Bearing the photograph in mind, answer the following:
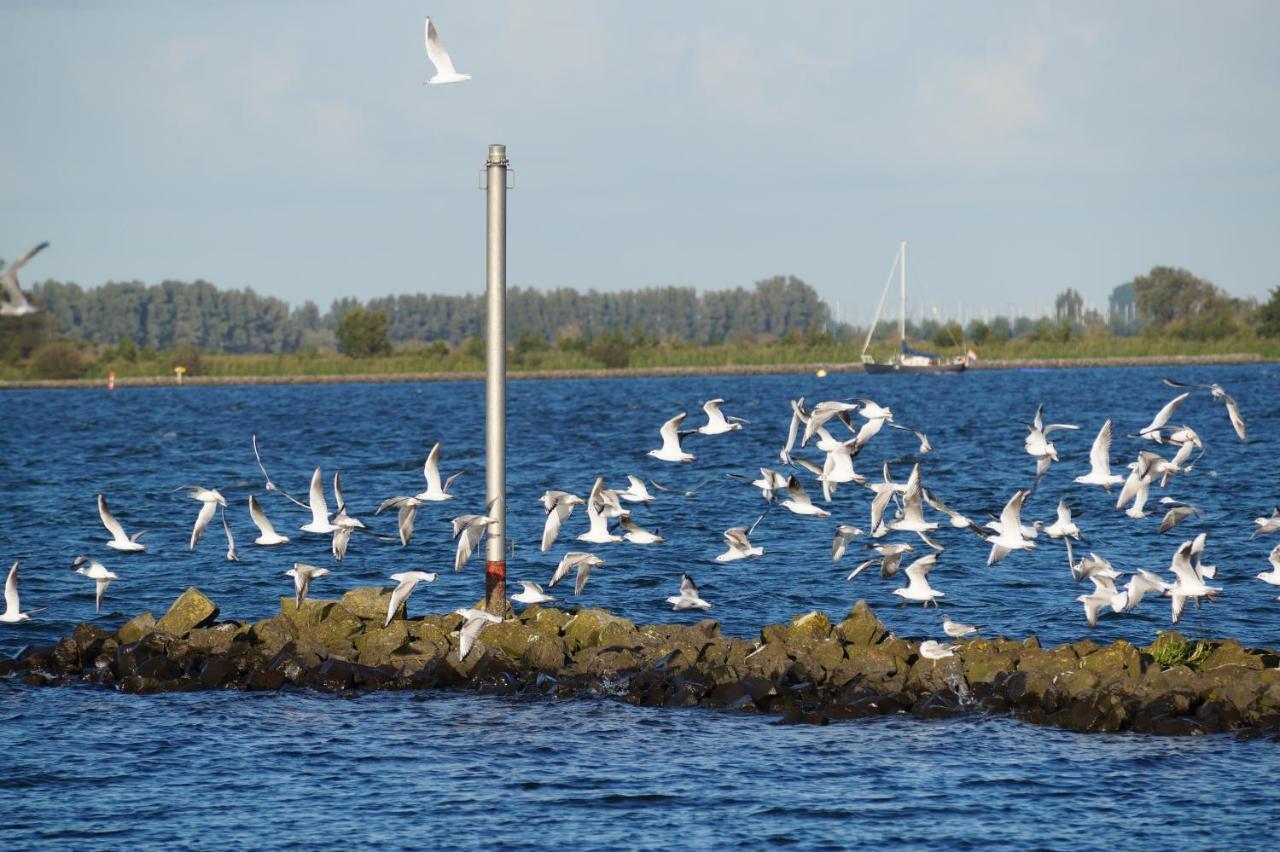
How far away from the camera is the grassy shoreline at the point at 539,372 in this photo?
17712 centimetres

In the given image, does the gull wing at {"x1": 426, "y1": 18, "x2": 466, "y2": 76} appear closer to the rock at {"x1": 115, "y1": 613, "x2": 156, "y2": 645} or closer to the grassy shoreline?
the rock at {"x1": 115, "y1": 613, "x2": 156, "y2": 645}

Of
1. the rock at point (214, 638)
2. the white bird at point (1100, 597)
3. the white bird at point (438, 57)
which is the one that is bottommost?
the rock at point (214, 638)

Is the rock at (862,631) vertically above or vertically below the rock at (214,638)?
above

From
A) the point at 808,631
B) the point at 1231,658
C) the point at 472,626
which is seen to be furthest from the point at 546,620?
the point at 1231,658

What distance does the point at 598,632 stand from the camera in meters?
20.8

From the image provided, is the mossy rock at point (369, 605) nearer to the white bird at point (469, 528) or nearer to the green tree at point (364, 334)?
the white bird at point (469, 528)

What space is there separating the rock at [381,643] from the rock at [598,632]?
0.98 metres

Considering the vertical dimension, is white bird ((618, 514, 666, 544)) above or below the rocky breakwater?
above

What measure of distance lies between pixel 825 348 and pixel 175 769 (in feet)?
557

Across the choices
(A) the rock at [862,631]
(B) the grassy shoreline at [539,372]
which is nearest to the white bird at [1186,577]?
(A) the rock at [862,631]

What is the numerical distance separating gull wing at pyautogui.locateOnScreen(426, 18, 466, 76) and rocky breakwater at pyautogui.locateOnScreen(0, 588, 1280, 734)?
21.8 feet

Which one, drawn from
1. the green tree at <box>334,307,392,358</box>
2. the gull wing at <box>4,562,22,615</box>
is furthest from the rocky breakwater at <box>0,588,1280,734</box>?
the green tree at <box>334,307,392,358</box>

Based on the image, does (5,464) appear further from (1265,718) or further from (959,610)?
(1265,718)

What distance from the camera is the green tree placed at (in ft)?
619
